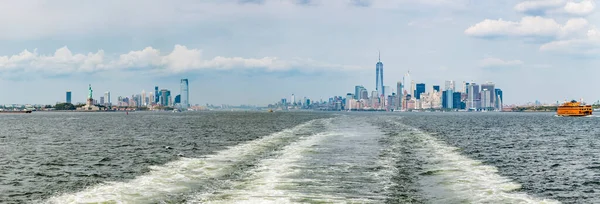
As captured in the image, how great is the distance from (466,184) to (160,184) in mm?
15859

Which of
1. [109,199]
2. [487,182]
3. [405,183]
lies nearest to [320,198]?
[405,183]

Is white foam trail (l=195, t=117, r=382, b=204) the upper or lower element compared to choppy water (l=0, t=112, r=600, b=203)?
upper

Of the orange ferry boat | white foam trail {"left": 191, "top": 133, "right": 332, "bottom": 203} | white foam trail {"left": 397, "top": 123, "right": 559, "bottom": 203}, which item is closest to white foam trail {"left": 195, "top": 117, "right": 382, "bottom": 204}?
white foam trail {"left": 191, "top": 133, "right": 332, "bottom": 203}

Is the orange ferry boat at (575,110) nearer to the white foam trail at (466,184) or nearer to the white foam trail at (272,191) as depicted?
the white foam trail at (466,184)

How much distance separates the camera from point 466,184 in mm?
27141

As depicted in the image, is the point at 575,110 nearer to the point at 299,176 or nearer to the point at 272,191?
the point at 299,176

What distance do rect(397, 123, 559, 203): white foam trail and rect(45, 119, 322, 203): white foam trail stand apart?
11540mm

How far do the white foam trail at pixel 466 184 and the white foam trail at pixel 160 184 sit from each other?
1154 cm

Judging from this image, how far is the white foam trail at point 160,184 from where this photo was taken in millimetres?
22891

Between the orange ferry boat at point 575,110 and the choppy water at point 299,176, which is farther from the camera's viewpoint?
the orange ferry boat at point 575,110

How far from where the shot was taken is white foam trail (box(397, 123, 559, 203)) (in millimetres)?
23469

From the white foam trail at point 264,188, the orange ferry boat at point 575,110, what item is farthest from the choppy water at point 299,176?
the orange ferry boat at point 575,110

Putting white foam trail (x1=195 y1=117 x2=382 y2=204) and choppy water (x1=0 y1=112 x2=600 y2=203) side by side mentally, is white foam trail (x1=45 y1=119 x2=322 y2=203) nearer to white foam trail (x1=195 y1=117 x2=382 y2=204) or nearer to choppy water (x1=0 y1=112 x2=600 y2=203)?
choppy water (x1=0 y1=112 x2=600 y2=203)

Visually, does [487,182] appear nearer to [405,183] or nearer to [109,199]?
[405,183]
